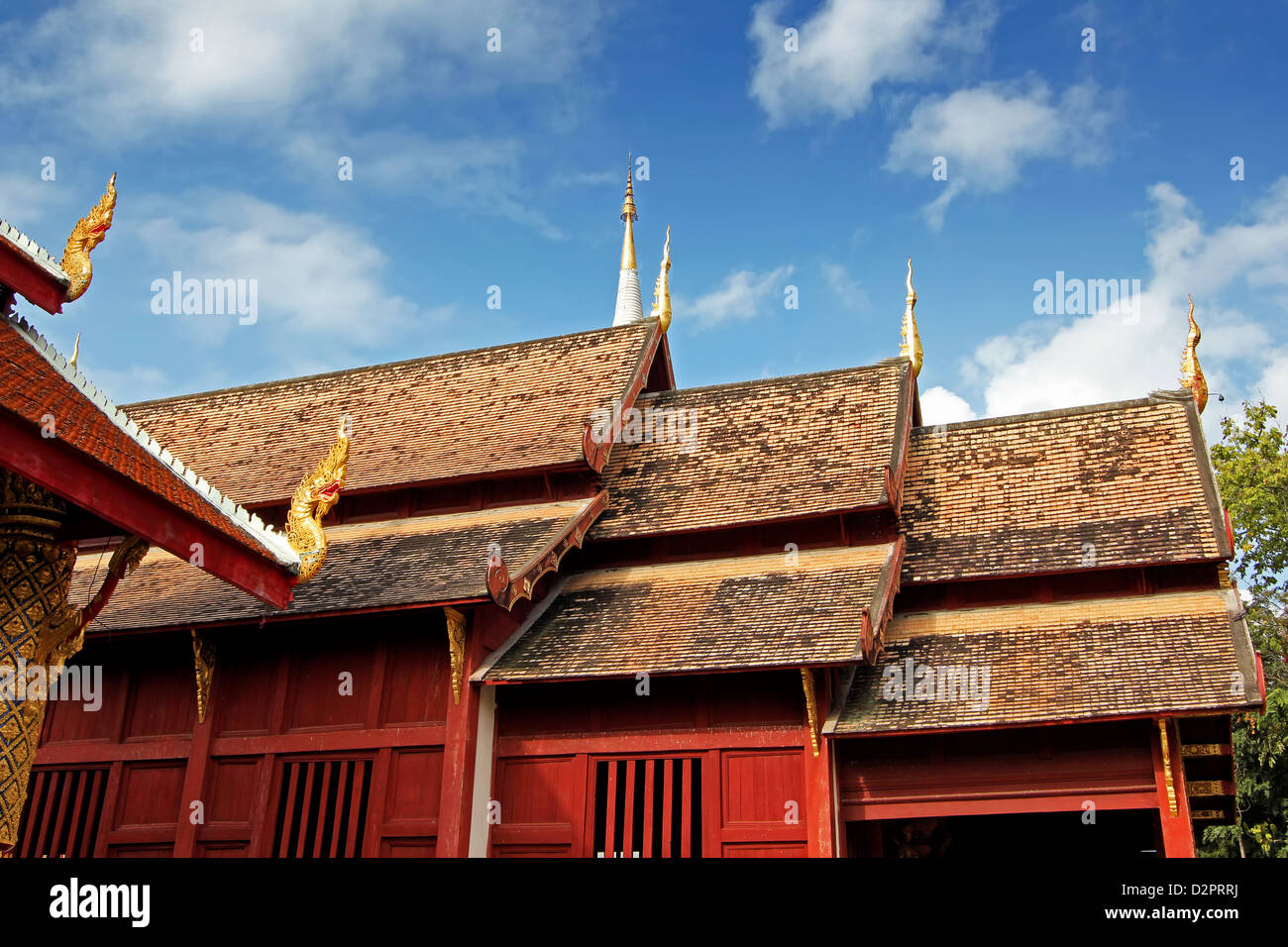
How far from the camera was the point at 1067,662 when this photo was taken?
12.0m

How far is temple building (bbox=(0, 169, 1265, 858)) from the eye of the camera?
38.1 feet

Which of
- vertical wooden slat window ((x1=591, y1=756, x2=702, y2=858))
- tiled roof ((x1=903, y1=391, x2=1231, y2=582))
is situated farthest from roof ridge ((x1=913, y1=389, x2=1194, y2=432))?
vertical wooden slat window ((x1=591, y1=756, x2=702, y2=858))

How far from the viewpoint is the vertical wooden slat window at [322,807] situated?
→ 500 inches

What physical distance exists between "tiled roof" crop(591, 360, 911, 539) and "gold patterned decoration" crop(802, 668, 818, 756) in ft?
9.53

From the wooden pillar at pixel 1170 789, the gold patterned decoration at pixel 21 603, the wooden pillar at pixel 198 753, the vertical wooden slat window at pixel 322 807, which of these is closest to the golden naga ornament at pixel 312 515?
the gold patterned decoration at pixel 21 603

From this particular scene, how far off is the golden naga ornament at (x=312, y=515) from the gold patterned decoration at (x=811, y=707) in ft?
16.2

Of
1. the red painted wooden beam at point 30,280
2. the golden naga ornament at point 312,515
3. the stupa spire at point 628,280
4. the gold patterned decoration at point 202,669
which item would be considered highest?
the stupa spire at point 628,280

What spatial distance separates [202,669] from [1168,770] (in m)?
10.5

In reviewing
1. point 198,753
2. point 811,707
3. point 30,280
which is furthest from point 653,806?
point 30,280

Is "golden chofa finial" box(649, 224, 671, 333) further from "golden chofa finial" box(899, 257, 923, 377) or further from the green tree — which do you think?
the green tree

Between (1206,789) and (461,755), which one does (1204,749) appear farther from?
(461,755)

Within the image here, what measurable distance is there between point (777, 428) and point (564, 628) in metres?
4.83

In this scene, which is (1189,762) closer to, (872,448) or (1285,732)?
(872,448)

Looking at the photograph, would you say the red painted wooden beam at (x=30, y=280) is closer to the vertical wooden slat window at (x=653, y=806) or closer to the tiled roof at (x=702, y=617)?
the tiled roof at (x=702, y=617)
